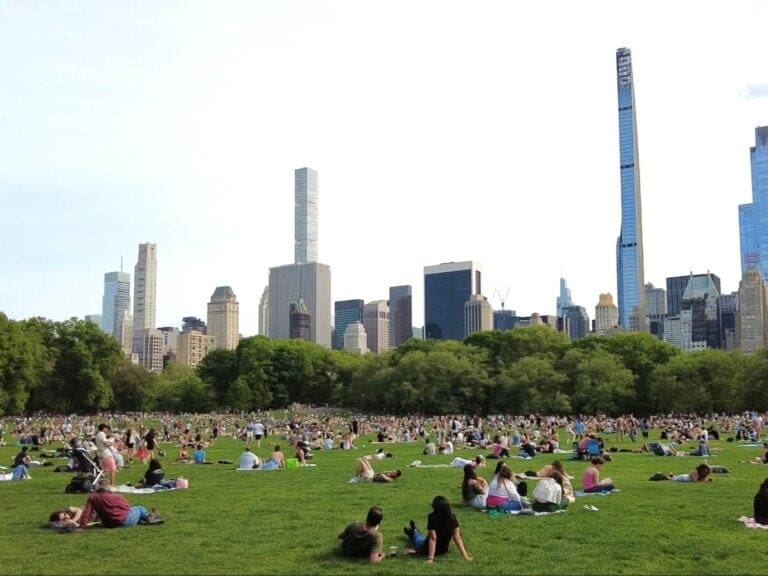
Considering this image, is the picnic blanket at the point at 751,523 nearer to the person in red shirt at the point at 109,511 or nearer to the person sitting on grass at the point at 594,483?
the person sitting on grass at the point at 594,483

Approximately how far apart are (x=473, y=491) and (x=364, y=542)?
4768 millimetres

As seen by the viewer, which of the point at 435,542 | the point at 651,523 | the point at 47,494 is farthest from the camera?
the point at 47,494

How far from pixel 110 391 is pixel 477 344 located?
1630 inches

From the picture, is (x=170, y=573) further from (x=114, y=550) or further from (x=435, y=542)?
(x=435, y=542)

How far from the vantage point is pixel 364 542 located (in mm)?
9859

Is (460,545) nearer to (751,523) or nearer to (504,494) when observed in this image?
(504,494)

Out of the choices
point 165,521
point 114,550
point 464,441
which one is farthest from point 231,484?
point 464,441

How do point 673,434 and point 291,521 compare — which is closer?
point 291,521

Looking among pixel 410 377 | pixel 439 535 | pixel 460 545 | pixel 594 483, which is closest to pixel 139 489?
pixel 439 535

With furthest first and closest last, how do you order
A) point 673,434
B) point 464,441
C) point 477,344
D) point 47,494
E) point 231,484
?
1. point 477,344
2. point 673,434
3. point 464,441
4. point 231,484
5. point 47,494

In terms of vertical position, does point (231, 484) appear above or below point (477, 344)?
below

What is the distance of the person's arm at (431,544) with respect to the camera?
387 inches

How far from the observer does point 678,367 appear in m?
66.6

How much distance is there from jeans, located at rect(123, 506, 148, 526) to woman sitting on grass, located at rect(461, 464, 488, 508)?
18.5 ft
